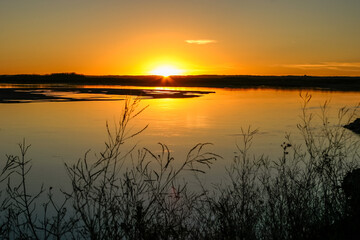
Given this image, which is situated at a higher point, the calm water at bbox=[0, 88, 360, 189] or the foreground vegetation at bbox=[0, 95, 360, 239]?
the foreground vegetation at bbox=[0, 95, 360, 239]

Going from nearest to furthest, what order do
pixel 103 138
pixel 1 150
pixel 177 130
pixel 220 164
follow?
pixel 220 164, pixel 1 150, pixel 103 138, pixel 177 130

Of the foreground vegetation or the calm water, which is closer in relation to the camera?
the foreground vegetation

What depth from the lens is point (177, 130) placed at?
20.6 meters

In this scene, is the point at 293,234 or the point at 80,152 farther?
the point at 80,152

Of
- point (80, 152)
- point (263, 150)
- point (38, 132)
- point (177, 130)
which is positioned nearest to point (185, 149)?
point (263, 150)

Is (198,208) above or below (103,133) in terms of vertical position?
above

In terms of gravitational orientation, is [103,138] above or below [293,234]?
below

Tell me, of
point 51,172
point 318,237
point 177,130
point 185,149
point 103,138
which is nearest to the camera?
point 318,237

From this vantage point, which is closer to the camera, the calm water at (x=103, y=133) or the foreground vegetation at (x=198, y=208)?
the foreground vegetation at (x=198, y=208)

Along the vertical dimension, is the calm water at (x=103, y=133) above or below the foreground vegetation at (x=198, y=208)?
below

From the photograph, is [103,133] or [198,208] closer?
[198,208]

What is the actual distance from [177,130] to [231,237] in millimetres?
16037

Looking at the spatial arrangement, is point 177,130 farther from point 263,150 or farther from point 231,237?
point 231,237

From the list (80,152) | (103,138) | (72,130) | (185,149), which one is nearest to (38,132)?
(72,130)
